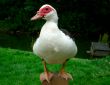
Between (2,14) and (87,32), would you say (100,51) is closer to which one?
(87,32)

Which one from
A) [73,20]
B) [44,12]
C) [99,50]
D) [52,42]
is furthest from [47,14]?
[73,20]

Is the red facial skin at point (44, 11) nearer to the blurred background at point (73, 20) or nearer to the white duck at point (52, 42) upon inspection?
the white duck at point (52, 42)

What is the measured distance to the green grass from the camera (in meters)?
7.20

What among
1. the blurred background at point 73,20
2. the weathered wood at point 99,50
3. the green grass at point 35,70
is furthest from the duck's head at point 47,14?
the blurred background at point 73,20

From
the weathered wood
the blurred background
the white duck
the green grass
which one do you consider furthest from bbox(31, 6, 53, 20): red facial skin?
the blurred background

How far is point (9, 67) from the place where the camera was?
8.12m

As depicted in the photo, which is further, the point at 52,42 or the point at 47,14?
the point at 47,14

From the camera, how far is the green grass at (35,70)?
720 centimetres

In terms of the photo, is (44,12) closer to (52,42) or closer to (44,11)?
(44,11)

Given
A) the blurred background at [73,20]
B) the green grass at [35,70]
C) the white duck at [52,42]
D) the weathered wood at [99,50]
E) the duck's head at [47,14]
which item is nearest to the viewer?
the white duck at [52,42]

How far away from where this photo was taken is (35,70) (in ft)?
25.7

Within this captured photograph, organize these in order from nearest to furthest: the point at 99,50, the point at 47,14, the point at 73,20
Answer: the point at 47,14
the point at 99,50
the point at 73,20

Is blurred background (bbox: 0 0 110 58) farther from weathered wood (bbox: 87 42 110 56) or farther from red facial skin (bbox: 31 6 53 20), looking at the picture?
red facial skin (bbox: 31 6 53 20)

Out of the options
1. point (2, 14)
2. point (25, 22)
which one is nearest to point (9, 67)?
point (25, 22)
